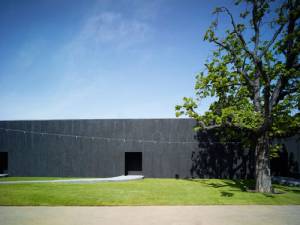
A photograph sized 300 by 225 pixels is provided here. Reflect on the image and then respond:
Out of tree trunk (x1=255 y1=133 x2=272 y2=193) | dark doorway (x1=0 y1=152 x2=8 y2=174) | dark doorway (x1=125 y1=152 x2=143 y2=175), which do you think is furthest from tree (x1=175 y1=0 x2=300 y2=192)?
dark doorway (x1=0 y1=152 x2=8 y2=174)

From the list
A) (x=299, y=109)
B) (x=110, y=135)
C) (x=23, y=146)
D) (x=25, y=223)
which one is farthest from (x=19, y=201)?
(x=299, y=109)

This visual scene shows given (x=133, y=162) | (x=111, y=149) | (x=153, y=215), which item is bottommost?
(x=133, y=162)

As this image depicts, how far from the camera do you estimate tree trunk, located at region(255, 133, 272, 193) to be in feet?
33.1

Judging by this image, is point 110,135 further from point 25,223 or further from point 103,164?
point 25,223

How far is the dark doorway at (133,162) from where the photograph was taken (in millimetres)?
16625

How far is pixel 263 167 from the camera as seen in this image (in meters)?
10.3

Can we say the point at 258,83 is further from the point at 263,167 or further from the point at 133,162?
the point at 133,162

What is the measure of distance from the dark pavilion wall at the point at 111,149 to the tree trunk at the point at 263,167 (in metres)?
4.86

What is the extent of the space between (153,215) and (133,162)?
10.5 m

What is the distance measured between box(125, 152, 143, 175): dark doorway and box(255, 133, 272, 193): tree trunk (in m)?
8.35

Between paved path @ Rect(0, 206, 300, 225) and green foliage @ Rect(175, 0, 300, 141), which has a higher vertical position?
green foliage @ Rect(175, 0, 300, 141)

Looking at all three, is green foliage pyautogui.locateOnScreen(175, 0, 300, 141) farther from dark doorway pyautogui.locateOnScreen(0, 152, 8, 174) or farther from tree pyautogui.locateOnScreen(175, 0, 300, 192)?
dark doorway pyautogui.locateOnScreen(0, 152, 8, 174)

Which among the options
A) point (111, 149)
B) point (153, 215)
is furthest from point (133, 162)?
point (153, 215)

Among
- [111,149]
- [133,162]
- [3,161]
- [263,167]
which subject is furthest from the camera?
[3,161]
